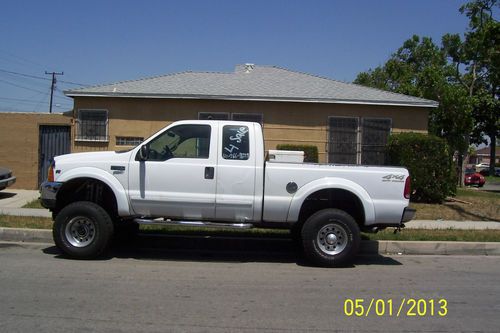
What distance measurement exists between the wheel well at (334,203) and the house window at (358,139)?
8445 mm

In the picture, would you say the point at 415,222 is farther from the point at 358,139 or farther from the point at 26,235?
the point at 26,235

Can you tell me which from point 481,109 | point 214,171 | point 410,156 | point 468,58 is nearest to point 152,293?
point 214,171

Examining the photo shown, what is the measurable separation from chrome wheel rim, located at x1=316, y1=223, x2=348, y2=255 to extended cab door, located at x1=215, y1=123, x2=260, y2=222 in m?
1.07

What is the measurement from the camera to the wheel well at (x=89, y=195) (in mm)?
8203

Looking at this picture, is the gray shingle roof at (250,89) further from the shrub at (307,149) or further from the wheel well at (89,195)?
the wheel well at (89,195)

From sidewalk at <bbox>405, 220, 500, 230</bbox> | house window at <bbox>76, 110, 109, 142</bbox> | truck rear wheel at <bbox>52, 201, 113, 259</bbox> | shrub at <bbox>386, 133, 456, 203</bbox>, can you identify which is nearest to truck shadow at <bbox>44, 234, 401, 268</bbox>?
truck rear wheel at <bbox>52, 201, 113, 259</bbox>

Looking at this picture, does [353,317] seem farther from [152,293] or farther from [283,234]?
[283,234]

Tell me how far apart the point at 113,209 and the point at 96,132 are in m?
8.78

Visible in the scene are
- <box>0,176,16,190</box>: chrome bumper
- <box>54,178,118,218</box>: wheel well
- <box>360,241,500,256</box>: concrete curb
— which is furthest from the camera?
<box>0,176,16,190</box>: chrome bumper

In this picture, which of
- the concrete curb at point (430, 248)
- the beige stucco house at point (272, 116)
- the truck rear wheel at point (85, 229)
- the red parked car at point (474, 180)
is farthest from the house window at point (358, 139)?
the red parked car at point (474, 180)

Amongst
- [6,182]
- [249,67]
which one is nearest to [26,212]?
[6,182]

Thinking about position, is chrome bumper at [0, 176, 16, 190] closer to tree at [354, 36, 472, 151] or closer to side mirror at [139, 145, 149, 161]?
side mirror at [139, 145, 149, 161]

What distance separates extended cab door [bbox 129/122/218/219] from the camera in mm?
7820
